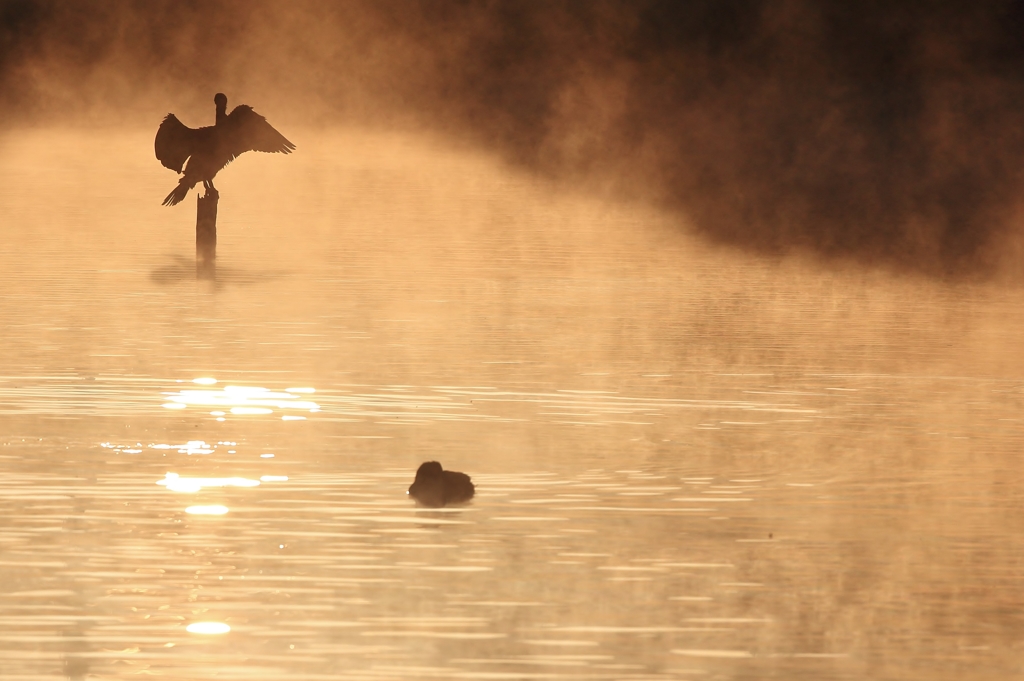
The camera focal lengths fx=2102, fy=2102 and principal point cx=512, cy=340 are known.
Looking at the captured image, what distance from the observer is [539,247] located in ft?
124

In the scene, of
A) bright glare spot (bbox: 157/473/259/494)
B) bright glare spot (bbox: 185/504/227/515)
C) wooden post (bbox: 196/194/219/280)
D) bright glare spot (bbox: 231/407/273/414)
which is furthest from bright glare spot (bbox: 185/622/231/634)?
wooden post (bbox: 196/194/219/280)

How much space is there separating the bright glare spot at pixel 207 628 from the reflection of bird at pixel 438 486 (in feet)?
7.94

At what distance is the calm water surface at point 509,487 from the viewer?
312 inches

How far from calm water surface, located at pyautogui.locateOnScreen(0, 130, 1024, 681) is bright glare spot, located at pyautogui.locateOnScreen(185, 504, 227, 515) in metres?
0.03

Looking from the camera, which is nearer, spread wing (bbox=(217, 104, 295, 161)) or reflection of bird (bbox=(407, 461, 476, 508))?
reflection of bird (bbox=(407, 461, 476, 508))

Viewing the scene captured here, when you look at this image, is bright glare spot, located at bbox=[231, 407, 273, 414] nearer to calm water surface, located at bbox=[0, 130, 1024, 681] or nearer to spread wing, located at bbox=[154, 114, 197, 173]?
calm water surface, located at bbox=[0, 130, 1024, 681]

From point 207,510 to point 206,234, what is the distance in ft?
65.2

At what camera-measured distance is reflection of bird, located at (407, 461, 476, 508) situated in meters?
10.4

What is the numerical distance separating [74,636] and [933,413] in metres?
8.23

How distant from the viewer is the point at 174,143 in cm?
2902

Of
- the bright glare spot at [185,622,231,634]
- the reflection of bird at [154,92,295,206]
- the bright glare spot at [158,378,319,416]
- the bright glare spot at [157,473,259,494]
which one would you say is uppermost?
the reflection of bird at [154,92,295,206]

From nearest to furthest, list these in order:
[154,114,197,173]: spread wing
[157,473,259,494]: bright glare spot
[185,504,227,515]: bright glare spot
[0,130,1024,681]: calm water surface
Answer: [0,130,1024,681]: calm water surface, [185,504,227,515]: bright glare spot, [157,473,259,494]: bright glare spot, [154,114,197,173]: spread wing

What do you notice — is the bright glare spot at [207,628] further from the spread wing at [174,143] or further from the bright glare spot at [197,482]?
the spread wing at [174,143]

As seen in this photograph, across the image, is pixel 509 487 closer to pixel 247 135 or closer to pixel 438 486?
pixel 438 486
